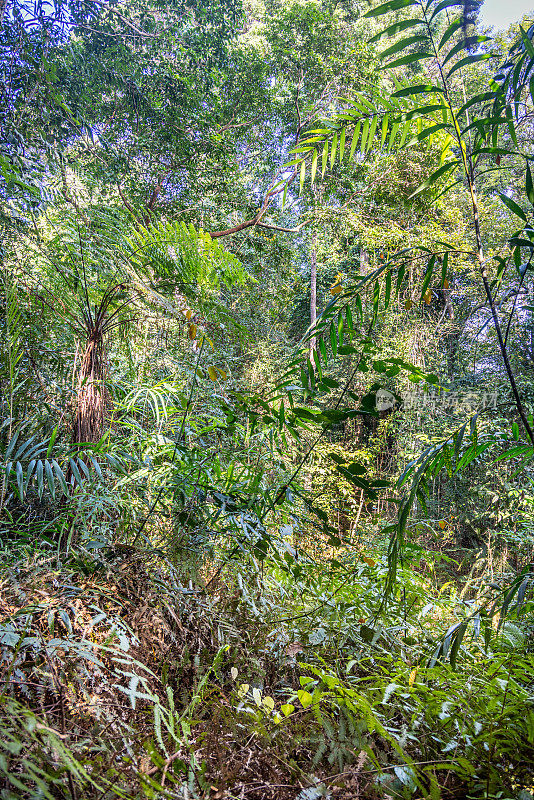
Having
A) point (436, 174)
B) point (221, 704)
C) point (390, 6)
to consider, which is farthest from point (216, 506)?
point (390, 6)

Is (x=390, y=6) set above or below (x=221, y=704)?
above

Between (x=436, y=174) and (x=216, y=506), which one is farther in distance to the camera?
(x=216, y=506)

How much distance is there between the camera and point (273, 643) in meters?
0.81

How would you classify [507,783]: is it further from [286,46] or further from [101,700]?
[286,46]

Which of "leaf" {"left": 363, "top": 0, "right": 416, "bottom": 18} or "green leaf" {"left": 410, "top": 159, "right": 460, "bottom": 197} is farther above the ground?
"leaf" {"left": 363, "top": 0, "right": 416, "bottom": 18}

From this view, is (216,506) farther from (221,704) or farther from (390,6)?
(390,6)

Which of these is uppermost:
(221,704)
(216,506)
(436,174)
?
(436,174)

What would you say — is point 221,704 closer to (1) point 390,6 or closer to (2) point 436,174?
(2) point 436,174

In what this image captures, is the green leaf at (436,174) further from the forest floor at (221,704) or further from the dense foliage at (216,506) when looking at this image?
the forest floor at (221,704)

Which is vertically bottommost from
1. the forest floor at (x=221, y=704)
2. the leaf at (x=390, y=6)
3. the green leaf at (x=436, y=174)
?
the forest floor at (x=221, y=704)

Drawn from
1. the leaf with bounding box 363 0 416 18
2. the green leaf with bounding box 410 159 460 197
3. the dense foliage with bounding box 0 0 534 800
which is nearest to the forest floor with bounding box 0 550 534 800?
the dense foliage with bounding box 0 0 534 800

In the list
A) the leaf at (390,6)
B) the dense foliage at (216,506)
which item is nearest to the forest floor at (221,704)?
the dense foliage at (216,506)

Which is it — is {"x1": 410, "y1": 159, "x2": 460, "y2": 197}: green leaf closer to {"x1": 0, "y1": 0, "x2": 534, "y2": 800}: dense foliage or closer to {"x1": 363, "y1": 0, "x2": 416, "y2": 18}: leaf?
{"x1": 0, "y1": 0, "x2": 534, "y2": 800}: dense foliage

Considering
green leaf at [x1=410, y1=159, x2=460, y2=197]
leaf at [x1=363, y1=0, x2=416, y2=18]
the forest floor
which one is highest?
leaf at [x1=363, y1=0, x2=416, y2=18]
